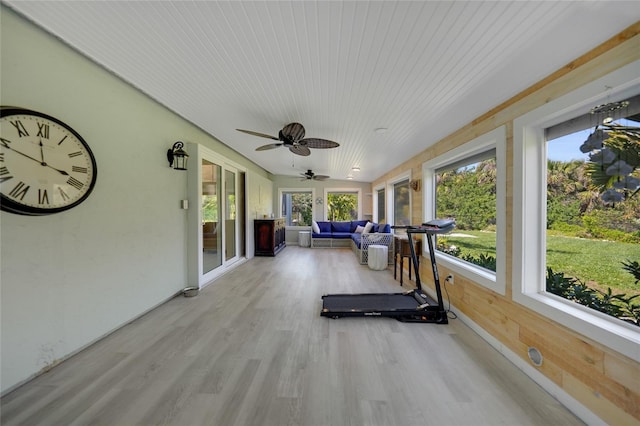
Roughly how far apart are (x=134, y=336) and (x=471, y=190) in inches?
162

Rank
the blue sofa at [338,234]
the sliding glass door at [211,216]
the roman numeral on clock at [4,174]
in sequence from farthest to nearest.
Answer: the blue sofa at [338,234], the sliding glass door at [211,216], the roman numeral on clock at [4,174]

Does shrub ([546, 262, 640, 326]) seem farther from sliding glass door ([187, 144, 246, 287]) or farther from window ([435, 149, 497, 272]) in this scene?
sliding glass door ([187, 144, 246, 287])

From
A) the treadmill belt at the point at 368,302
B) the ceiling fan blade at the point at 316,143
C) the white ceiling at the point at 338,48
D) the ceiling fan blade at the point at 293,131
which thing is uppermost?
the white ceiling at the point at 338,48

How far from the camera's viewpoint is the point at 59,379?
1601 mm

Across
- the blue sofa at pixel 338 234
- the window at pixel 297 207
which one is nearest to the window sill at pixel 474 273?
the blue sofa at pixel 338 234

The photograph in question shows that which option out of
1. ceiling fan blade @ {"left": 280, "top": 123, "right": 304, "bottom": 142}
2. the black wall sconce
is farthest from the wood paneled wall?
the black wall sconce

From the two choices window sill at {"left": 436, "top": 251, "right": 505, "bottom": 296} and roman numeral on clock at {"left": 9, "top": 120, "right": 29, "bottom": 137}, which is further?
window sill at {"left": 436, "top": 251, "right": 505, "bottom": 296}

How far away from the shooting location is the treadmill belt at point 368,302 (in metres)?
2.67

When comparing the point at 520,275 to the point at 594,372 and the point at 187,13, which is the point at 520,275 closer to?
the point at 594,372

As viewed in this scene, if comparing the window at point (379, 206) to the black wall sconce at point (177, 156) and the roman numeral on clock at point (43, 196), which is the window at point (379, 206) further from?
the roman numeral on clock at point (43, 196)

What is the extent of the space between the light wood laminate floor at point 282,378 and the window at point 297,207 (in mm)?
5980

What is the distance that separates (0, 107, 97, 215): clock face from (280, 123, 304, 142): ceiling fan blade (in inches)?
75.4

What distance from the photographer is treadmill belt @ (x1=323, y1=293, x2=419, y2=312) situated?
2.67 m

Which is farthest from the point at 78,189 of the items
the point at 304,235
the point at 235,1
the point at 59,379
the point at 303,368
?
the point at 304,235
